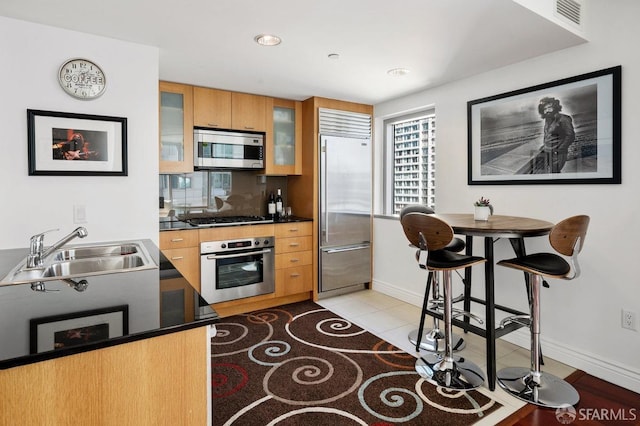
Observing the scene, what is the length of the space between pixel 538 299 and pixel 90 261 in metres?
2.68

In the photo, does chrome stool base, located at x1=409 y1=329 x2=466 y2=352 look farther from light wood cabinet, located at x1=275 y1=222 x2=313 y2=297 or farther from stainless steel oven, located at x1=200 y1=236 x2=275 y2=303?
stainless steel oven, located at x1=200 y1=236 x2=275 y2=303

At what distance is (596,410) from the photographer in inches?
80.8

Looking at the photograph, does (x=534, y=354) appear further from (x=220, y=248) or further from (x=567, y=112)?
(x=220, y=248)

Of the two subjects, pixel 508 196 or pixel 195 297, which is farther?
pixel 508 196

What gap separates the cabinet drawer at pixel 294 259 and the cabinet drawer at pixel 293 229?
0.21 m

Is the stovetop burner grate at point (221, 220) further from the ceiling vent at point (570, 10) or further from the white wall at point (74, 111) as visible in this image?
the ceiling vent at point (570, 10)

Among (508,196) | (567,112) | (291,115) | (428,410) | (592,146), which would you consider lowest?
(428,410)

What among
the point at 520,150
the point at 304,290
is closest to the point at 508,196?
the point at 520,150

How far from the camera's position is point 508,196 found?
116 inches

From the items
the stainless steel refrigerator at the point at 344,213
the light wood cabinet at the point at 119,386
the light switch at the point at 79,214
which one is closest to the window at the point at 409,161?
the stainless steel refrigerator at the point at 344,213

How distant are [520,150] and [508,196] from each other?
1.25ft

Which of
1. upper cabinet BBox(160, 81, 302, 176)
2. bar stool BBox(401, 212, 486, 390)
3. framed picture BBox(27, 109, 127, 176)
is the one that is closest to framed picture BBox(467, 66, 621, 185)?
bar stool BBox(401, 212, 486, 390)

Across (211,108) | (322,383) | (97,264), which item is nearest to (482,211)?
(322,383)

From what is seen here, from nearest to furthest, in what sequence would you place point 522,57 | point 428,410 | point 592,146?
point 428,410 < point 592,146 < point 522,57
